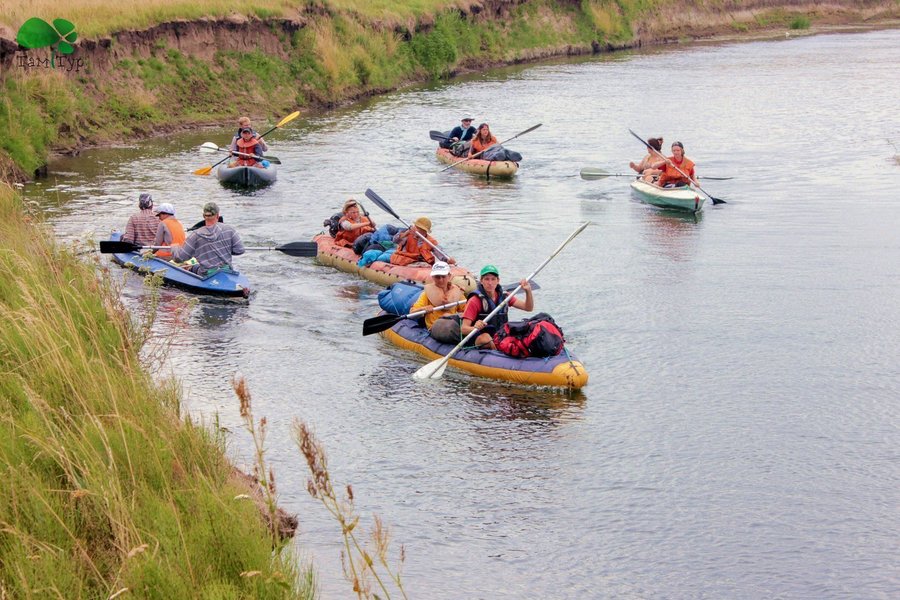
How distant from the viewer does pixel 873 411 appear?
40.3ft

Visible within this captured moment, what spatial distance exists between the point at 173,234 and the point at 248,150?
827 cm

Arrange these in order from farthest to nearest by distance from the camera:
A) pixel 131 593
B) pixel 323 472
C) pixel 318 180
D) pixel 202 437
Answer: pixel 318 180, pixel 202 437, pixel 131 593, pixel 323 472

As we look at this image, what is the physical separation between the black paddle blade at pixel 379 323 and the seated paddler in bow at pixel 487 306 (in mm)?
1039

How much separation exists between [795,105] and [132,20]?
19.0 m

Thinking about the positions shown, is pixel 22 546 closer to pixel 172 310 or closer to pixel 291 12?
pixel 172 310

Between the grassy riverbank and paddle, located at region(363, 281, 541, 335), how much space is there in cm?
486

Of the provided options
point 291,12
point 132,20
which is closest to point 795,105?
point 291,12

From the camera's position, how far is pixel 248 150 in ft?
81.9

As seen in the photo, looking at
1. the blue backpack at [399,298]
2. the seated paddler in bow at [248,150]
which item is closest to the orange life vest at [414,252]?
the blue backpack at [399,298]

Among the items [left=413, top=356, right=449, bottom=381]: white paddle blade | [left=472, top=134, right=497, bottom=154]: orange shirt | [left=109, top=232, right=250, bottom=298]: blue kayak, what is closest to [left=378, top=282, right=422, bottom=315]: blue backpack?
[left=413, top=356, right=449, bottom=381]: white paddle blade

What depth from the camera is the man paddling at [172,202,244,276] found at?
1603cm

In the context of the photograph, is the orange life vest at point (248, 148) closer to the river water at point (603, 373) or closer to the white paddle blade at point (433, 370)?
the river water at point (603, 373)

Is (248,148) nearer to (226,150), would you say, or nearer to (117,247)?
(226,150)

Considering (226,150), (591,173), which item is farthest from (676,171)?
(226,150)
